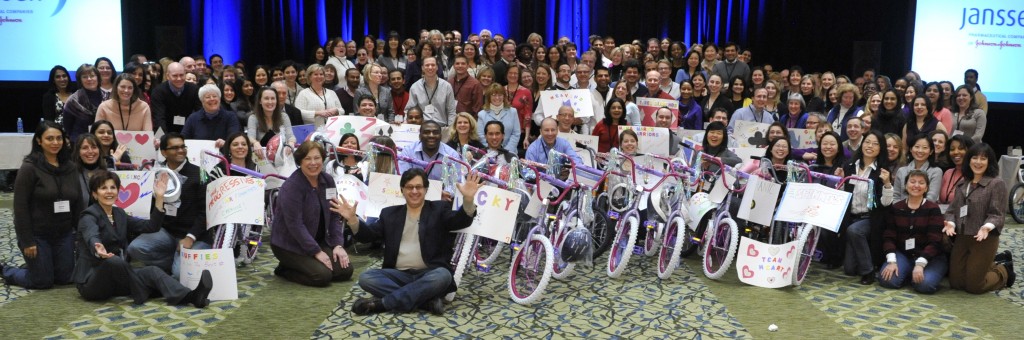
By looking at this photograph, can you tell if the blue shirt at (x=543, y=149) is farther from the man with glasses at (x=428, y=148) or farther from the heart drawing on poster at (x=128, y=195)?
the heart drawing on poster at (x=128, y=195)

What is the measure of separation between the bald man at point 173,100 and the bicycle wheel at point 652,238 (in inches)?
156

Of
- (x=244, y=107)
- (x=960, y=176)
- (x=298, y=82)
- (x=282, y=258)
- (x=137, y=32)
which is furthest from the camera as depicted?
(x=137, y=32)

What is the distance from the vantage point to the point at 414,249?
214 inches

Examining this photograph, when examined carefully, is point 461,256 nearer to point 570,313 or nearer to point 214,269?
point 570,313

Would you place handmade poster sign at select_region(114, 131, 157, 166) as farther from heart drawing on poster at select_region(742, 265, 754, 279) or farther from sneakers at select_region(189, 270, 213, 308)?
heart drawing on poster at select_region(742, 265, 754, 279)

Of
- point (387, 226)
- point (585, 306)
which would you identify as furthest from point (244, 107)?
point (585, 306)

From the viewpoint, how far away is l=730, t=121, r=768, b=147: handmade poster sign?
8234 millimetres

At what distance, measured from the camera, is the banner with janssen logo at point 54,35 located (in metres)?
11.0

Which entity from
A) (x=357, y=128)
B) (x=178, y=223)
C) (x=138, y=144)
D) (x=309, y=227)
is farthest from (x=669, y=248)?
(x=138, y=144)

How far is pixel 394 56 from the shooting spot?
422 inches

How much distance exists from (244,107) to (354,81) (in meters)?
1.10

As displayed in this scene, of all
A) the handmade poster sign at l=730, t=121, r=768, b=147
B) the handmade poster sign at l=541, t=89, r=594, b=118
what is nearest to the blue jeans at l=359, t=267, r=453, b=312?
the handmade poster sign at l=541, t=89, r=594, b=118

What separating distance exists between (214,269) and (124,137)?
6.99 feet

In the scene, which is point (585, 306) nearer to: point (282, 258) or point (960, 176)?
point (282, 258)
